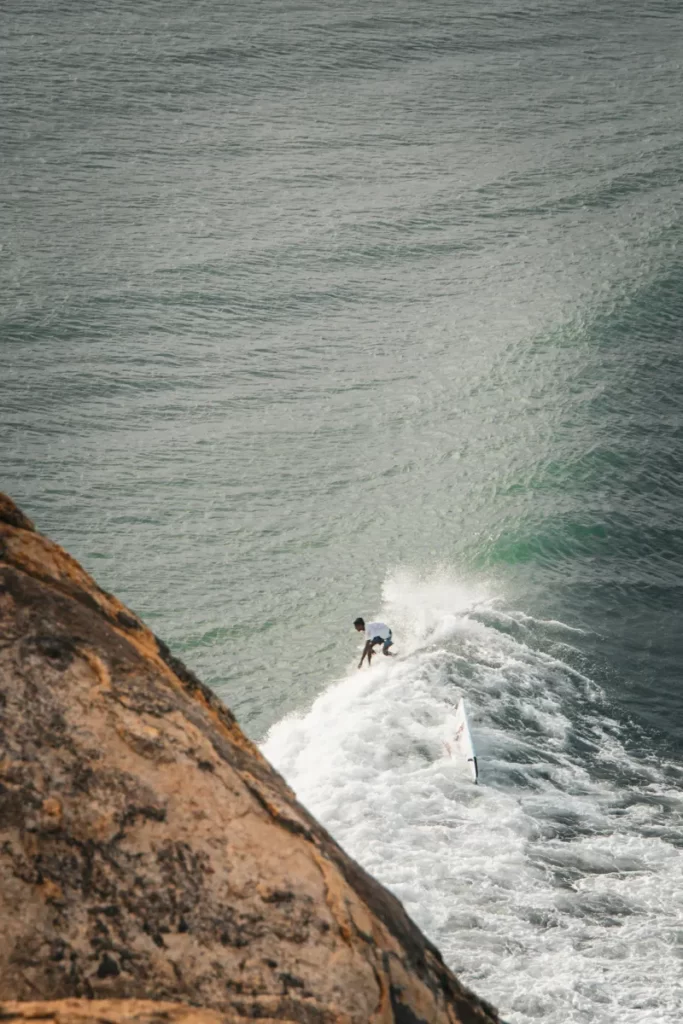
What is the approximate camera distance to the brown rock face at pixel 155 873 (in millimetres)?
4223

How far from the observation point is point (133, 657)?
17.6 ft

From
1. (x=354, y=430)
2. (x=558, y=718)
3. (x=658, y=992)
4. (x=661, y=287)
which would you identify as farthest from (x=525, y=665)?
(x=661, y=287)

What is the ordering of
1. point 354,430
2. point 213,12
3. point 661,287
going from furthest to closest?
point 213,12
point 661,287
point 354,430

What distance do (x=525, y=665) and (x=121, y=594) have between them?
9.58m

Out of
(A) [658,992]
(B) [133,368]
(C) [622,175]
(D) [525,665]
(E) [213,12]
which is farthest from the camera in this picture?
(E) [213,12]

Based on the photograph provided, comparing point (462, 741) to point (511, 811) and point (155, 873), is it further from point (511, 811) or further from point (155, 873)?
point (155, 873)

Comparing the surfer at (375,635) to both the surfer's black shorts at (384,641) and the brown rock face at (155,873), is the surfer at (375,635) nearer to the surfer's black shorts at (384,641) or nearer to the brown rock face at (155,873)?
the surfer's black shorts at (384,641)

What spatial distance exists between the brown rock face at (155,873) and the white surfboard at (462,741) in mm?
15661

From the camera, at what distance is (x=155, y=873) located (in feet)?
14.6

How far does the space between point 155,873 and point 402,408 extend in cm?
3187

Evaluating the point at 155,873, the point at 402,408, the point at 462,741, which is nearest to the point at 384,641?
the point at 462,741

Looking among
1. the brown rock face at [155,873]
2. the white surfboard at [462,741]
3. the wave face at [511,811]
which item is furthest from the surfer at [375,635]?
the brown rock face at [155,873]

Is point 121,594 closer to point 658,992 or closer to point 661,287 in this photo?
point 658,992

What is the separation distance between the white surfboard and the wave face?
0.17 meters
